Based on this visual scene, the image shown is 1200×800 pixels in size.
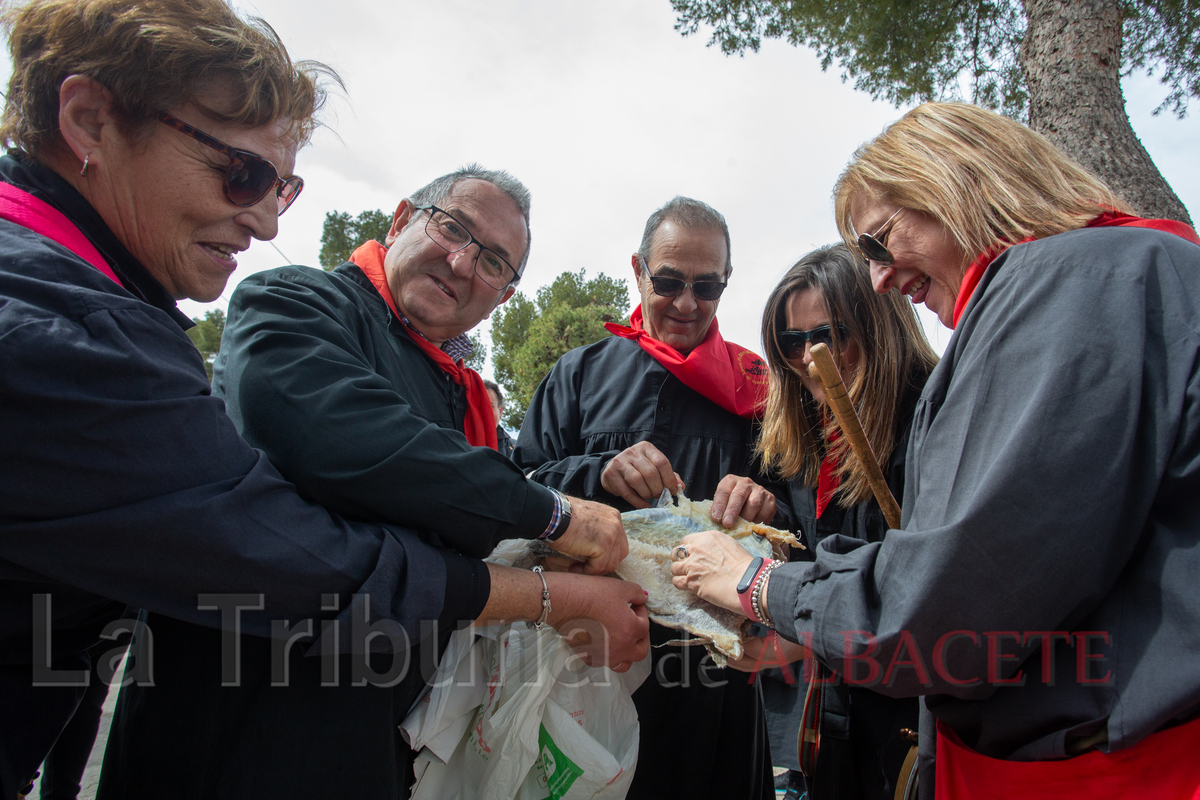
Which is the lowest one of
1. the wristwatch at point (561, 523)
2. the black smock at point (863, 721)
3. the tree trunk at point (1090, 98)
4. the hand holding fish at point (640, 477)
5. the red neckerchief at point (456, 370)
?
the black smock at point (863, 721)

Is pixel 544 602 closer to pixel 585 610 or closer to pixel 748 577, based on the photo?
pixel 585 610

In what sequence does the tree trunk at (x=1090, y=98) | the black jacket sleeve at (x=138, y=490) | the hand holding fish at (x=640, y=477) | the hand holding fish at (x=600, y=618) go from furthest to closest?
the tree trunk at (x=1090, y=98), the hand holding fish at (x=640, y=477), the hand holding fish at (x=600, y=618), the black jacket sleeve at (x=138, y=490)

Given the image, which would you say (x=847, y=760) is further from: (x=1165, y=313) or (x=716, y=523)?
(x=1165, y=313)

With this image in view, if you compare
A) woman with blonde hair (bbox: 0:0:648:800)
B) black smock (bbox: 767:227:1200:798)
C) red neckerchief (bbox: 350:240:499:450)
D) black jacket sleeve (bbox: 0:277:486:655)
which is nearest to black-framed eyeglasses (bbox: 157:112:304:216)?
woman with blonde hair (bbox: 0:0:648:800)

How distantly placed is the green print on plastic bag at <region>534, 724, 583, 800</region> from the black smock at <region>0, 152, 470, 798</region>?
66cm

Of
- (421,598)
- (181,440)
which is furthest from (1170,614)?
(181,440)

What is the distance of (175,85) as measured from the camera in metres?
1.27

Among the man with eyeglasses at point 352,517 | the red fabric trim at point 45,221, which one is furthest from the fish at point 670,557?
the red fabric trim at point 45,221

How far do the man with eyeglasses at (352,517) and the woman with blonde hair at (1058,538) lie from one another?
65cm

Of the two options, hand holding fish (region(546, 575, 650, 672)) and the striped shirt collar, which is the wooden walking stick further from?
the striped shirt collar

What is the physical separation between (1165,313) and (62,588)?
6.63 ft

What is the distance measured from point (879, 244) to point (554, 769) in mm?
1674

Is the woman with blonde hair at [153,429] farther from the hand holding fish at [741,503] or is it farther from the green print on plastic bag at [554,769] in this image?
the hand holding fish at [741,503]

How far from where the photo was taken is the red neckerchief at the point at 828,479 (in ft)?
7.57
